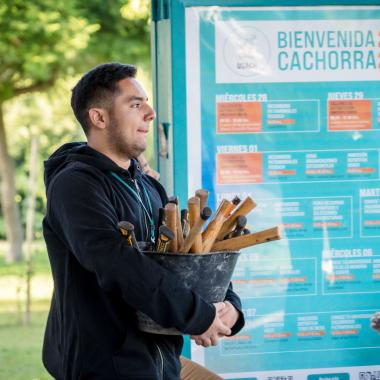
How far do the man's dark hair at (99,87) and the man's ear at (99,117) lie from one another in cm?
2

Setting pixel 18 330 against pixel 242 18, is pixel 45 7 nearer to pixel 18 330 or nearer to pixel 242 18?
pixel 18 330

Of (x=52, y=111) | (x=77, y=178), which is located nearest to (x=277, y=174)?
(x=77, y=178)

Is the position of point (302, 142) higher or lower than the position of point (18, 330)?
higher

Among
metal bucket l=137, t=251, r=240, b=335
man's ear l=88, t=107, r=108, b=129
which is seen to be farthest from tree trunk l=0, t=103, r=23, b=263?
metal bucket l=137, t=251, r=240, b=335

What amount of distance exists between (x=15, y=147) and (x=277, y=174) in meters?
21.1

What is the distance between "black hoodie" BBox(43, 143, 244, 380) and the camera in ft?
9.51

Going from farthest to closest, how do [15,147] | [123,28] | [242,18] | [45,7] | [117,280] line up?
[15,147]
[123,28]
[45,7]
[242,18]
[117,280]

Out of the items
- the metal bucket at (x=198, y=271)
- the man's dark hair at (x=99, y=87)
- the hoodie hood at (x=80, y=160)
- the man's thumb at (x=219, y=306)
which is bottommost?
the man's thumb at (x=219, y=306)

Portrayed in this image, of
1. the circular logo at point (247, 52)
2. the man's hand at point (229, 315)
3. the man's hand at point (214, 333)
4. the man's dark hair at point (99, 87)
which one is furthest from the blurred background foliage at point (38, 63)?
the man's hand at point (214, 333)

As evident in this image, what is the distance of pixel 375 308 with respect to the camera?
497 cm

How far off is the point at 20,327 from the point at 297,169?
689 cm

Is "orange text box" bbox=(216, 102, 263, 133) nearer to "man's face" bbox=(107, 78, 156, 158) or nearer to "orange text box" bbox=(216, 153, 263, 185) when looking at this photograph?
"orange text box" bbox=(216, 153, 263, 185)

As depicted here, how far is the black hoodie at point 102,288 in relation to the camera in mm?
2898

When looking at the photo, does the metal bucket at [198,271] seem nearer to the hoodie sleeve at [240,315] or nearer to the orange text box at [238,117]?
the hoodie sleeve at [240,315]
